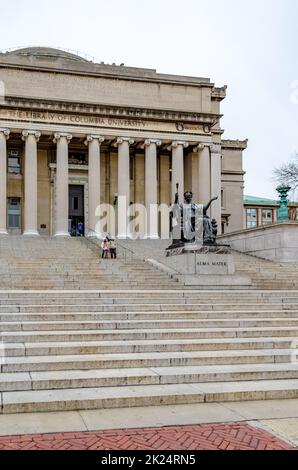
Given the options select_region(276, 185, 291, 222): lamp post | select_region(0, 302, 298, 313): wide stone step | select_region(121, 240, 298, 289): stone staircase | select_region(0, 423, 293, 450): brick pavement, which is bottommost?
select_region(0, 423, 293, 450): brick pavement

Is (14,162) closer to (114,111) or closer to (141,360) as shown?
(114,111)

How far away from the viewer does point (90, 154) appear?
42.5 m

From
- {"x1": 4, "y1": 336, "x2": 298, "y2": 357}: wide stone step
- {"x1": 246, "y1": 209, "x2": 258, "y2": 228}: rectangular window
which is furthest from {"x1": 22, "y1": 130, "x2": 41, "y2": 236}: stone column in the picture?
{"x1": 246, "y1": 209, "x2": 258, "y2": 228}: rectangular window

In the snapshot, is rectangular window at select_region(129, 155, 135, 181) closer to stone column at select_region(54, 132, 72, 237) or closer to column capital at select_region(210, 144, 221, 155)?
column capital at select_region(210, 144, 221, 155)

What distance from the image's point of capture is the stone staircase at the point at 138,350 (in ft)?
29.9

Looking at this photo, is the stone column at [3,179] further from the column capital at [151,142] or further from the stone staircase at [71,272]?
the column capital at [151,142]

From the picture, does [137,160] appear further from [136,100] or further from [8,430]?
[8,430]

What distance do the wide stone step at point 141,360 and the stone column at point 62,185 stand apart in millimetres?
30624

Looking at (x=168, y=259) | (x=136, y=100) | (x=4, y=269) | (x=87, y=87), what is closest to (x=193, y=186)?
(x=136, y=100)

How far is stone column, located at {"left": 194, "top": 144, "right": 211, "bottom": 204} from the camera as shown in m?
45.4

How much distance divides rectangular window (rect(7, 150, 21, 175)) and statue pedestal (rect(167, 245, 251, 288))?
83.7ft

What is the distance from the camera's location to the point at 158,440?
22.7 feet

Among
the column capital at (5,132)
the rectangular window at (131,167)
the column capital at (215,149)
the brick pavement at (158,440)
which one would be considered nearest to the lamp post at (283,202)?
the column capital at (215,149)

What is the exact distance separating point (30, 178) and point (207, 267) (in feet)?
76.3
